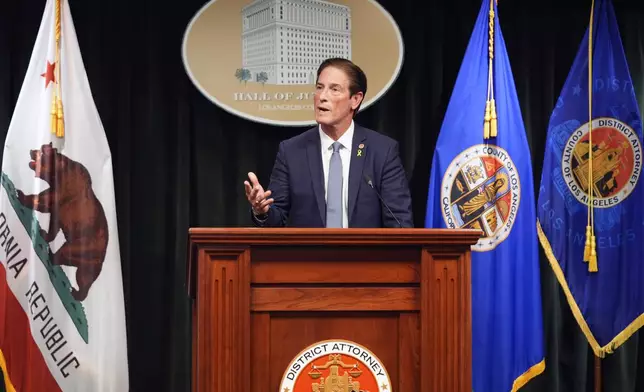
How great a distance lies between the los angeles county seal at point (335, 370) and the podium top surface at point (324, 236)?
0.25 m

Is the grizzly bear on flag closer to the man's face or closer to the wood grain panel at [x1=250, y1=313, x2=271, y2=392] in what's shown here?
the man's face

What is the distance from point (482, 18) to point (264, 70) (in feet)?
3.59

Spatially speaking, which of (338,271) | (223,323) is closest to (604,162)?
(338,271)

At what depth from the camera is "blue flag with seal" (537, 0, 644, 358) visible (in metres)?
3.96

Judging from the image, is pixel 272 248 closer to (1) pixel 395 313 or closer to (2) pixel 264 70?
(1) pixel 395 313

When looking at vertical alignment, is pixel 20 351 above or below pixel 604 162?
below

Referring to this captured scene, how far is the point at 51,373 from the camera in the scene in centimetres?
356

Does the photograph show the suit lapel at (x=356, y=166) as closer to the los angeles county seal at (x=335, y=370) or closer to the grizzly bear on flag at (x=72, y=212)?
the los angeles county seal at (x=335, y=370)

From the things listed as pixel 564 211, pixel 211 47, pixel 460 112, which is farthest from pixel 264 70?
pixel 564 211

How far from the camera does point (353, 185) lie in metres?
2.95

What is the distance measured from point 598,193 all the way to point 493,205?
1.95 feet

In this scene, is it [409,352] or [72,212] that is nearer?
[409,352]

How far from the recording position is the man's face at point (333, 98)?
3.18 meters

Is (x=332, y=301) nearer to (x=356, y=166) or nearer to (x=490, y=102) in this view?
(x=356, y=166)
